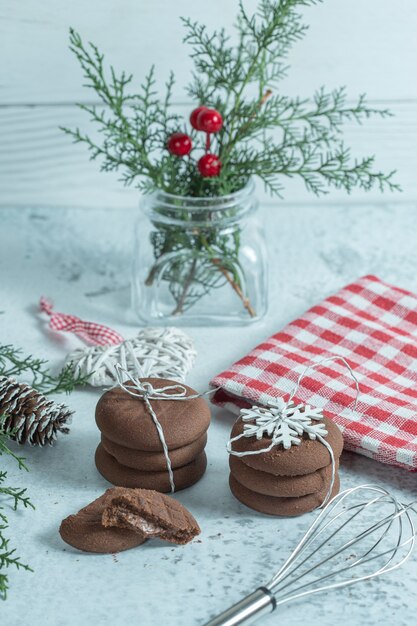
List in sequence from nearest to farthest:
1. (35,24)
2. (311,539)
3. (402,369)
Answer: (311,539)
(402,369)
(35,24)

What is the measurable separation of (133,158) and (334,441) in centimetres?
49

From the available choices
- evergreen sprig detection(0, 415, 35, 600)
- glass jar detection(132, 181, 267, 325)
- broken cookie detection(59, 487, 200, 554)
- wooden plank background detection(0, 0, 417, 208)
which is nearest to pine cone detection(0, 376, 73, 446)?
evergreen sprig detection(0, 415, 35, 600)

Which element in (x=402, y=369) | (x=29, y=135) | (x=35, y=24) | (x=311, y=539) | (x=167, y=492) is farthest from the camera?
(x=29, y=135)

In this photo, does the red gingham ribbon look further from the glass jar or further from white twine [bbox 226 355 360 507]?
white twine [bbox 226 355 360 507]

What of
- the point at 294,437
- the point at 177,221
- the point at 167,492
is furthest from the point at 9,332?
the point at 294,437

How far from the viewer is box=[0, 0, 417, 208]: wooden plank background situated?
1.49 m

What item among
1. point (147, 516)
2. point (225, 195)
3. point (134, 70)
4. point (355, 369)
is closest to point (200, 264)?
point (225, 195)

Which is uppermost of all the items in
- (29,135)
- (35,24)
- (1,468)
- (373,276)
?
(35,24)

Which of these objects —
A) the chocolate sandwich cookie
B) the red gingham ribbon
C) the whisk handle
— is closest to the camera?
the whisk handle

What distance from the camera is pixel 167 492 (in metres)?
1.03

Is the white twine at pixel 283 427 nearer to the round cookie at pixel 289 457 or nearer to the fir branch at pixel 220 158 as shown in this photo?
the round cookie at pixel 289 457

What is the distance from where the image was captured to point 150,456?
3.26ft

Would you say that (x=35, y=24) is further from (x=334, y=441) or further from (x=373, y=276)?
(x=334, y=441)

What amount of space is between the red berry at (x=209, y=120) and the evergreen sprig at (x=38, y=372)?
336 mm
